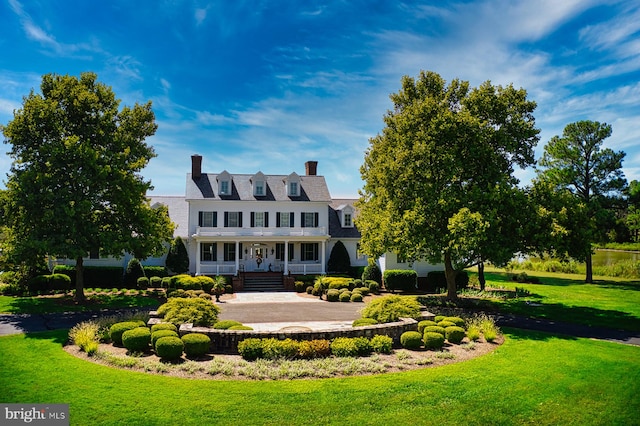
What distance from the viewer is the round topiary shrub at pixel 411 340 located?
15.1 metres

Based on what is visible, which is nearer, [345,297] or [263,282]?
[345,297]

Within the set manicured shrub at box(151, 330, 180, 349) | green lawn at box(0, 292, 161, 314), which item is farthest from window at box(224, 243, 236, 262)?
manicured shrub at box(151, 330, 180, 349)

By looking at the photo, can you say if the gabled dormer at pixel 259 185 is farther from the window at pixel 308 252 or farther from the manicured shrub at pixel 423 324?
the manicured shrub at pixel 423 324

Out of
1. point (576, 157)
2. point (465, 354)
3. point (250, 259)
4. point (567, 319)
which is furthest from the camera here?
point (576, 157)

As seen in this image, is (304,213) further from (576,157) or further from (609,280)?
(609,280)

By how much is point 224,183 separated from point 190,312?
22620 millimetres

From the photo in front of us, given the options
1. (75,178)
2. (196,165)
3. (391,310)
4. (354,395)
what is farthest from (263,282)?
(354,395)

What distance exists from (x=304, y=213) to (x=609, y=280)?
2821 cm

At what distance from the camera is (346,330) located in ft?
→ 50.2

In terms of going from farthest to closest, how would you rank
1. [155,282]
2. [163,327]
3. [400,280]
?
[400,280], [155,282], [163,327]

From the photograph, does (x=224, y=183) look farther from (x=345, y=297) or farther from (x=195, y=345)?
(x=195, y=345)

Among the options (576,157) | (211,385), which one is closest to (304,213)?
(576,157)

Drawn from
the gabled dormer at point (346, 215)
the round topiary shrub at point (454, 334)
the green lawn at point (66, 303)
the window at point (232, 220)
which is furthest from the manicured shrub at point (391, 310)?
the gabled dormer at point (346, 215)

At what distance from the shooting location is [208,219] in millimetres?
37125
